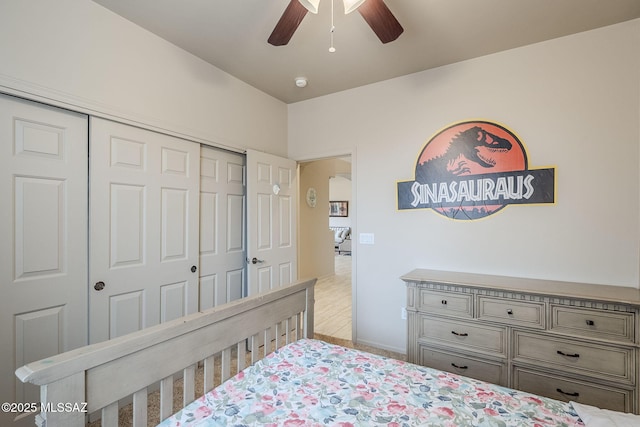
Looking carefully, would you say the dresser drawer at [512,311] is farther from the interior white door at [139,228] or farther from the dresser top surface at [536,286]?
the interior white door at [139,228]

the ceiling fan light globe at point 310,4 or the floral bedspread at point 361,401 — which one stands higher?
the ceiling fan light globe at point 310,4

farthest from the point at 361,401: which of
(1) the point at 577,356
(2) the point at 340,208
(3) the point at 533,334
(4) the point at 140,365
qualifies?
(2) the point at 340,208

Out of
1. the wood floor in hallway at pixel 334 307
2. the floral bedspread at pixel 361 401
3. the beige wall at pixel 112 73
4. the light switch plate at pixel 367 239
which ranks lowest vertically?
the wood floor in hallway at pixel 334 307

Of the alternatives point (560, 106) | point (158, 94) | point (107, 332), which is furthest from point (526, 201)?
point (107, 332)

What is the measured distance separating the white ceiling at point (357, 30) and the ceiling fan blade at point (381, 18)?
0.32 m

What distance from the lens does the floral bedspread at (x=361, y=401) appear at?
985 millimetres

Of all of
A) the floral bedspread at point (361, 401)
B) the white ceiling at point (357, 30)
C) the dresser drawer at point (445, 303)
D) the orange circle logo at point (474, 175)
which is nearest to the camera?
the floral bedspread at point (361, 401)

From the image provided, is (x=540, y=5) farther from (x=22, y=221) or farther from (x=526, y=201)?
(x=22, y=221)

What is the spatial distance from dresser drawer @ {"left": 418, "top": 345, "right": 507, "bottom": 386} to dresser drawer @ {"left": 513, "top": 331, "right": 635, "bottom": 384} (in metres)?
0.15

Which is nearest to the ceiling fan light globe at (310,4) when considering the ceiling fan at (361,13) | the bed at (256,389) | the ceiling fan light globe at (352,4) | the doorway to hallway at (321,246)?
the ceiling fan at (361,13)

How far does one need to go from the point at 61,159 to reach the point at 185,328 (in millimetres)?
1384

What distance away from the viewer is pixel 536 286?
2.04 m

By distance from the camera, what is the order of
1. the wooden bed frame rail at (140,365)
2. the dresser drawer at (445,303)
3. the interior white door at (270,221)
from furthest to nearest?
the interior white door at (270,221), the dresser drawer at (445,303), the wooden bed frame rail at (140,365)

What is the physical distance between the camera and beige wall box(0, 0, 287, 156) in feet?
5.22
